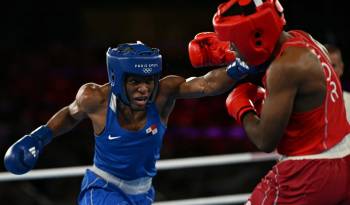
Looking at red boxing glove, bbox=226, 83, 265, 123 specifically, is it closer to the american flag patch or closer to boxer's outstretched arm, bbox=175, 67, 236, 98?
boxer's outstretched arm, bbox=175, 67, 236, 98

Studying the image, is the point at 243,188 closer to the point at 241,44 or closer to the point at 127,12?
the point at 127,12

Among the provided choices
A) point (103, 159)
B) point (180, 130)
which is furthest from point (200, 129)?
point (103, 159)

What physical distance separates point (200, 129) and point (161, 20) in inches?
76.7

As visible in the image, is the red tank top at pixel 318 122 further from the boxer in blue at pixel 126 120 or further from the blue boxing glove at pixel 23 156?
the blue boxing glove at pixel 23 156

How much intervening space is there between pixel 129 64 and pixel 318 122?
0.83 metres

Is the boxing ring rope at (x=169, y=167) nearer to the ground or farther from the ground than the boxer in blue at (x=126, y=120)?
nearer to the ground

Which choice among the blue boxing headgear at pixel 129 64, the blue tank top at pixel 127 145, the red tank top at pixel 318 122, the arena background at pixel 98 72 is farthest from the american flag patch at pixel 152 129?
the arena background at pixel 98 72

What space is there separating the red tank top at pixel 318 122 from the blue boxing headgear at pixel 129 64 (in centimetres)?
64

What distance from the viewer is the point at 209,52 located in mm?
2471

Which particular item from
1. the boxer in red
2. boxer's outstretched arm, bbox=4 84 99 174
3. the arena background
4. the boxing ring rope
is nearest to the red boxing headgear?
the boxer in red

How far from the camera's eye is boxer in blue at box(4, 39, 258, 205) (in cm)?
253

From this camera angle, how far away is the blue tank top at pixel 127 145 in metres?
2.59

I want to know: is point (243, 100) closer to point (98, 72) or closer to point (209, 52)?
point (209, 52)

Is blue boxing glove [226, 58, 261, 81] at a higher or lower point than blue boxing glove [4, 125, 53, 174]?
higher
